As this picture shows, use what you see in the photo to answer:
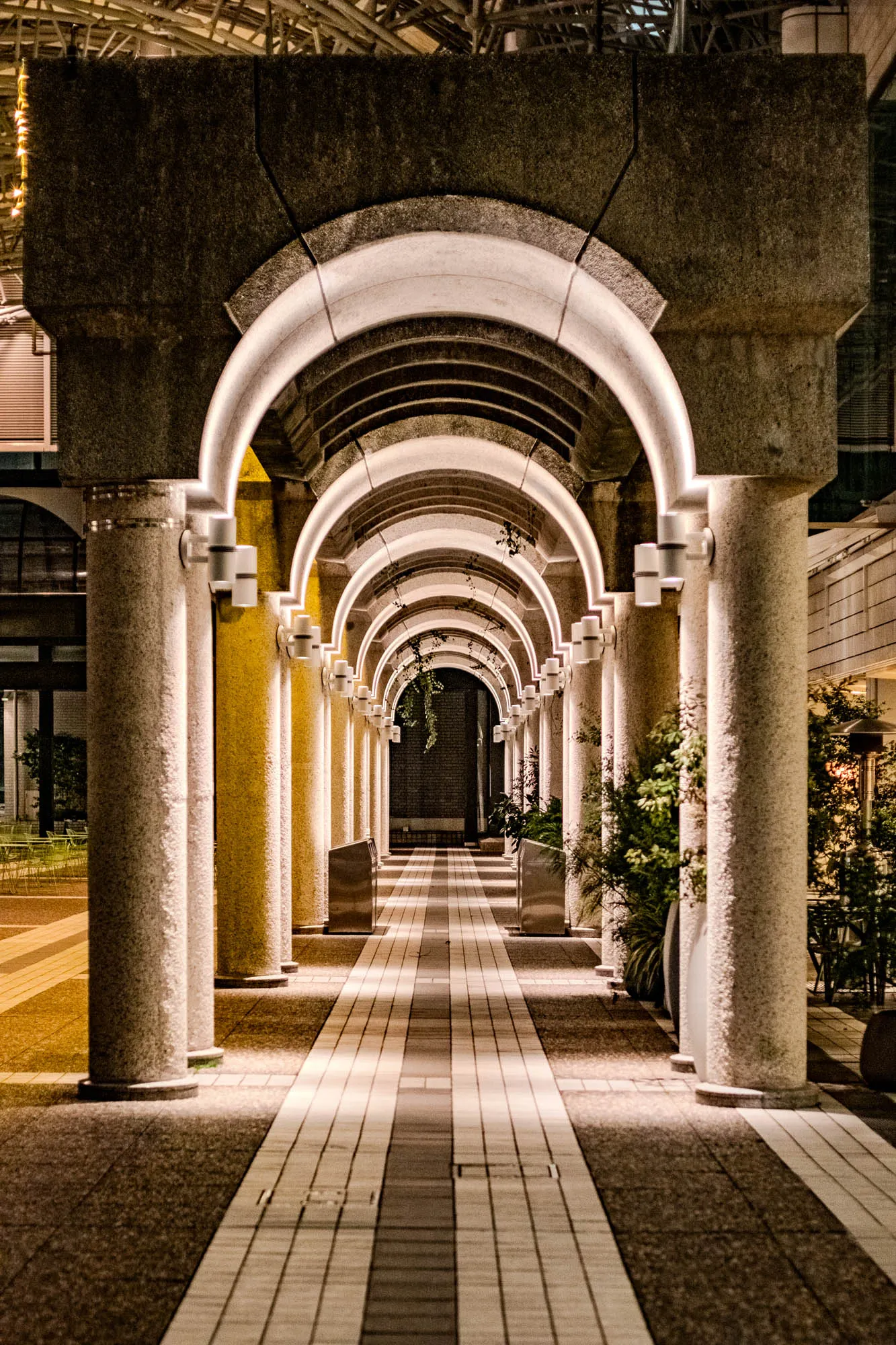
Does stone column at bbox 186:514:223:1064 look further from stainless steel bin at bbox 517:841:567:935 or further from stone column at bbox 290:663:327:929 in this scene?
stainless steel bin at bbox 517:841:567:935

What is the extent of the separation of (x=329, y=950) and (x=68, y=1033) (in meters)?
5.12

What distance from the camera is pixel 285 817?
1309 centimetres

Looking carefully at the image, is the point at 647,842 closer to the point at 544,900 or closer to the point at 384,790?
the point at 544,900

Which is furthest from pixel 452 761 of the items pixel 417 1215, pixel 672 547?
pixel 417 1215

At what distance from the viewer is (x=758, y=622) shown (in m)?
7.70

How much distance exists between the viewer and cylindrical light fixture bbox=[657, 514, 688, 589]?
8273 mm

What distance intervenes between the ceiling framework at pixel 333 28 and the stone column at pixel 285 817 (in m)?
6.12

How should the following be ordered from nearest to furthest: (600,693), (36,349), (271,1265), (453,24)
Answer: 1. (271,1265)
2. (600,693)
3. (453,24)
4. (36,349)

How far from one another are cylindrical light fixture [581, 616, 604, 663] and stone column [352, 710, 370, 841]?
10.4 m

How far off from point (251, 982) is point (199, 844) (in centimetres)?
367

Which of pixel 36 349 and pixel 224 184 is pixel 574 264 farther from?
pixel 36 349

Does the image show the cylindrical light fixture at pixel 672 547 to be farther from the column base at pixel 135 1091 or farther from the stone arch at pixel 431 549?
the stone arch at pixel 431 549

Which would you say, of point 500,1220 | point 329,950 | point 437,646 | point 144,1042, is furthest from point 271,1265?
point 437,646

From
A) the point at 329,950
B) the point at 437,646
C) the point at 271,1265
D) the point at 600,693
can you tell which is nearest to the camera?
the point at 271,1265
